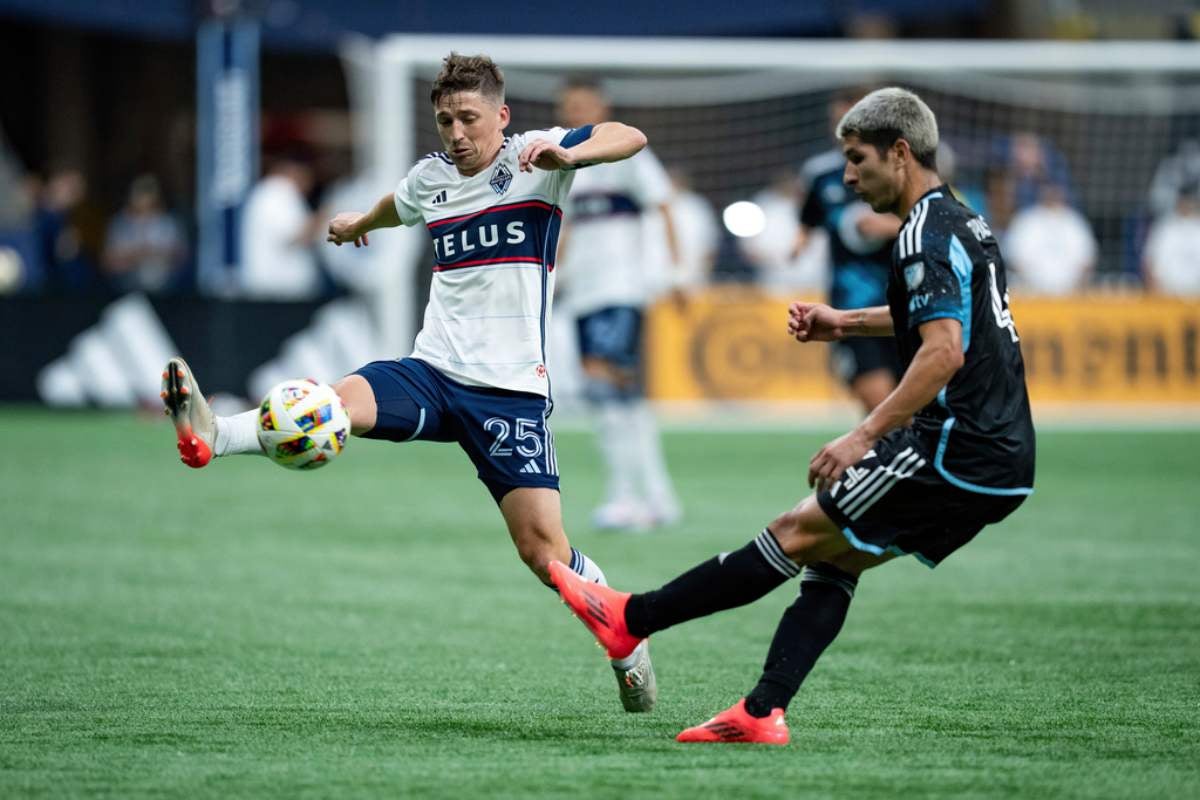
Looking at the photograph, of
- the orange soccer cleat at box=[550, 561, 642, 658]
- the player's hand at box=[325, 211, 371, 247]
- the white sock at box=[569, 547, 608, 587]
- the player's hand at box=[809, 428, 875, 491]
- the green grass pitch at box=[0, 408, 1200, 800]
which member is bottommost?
the green grass pitch at box=[0, 408, 1200, 800]

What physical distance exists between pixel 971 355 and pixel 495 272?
1.80 meters

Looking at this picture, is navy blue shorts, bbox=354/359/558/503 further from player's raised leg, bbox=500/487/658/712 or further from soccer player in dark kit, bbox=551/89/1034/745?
soccer player in dark kit, bbox=551/89/1034/745

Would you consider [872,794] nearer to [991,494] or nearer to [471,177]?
[991,494]


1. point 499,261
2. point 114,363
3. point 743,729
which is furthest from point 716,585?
point 114,363

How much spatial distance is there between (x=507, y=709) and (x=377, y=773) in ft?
3.63

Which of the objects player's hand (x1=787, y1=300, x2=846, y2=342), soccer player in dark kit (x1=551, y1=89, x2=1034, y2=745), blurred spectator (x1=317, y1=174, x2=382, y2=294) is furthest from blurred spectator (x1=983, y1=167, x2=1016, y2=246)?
soccer player in dark kit (x1=551, y1=89, x2=1034, y2=745)

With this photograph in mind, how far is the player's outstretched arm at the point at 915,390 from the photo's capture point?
5.09m

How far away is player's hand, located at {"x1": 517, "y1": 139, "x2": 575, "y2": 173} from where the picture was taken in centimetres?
572

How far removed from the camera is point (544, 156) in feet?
18.9

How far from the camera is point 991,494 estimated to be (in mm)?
5352

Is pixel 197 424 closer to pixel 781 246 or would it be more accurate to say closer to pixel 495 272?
pixel 495 272

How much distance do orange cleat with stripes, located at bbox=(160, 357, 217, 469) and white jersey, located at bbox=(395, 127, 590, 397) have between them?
877mm

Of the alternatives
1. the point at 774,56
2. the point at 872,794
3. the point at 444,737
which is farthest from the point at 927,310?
the point at 774,56

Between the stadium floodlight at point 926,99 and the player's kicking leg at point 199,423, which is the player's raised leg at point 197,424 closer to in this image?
the player's kicking leg at point 199,423
